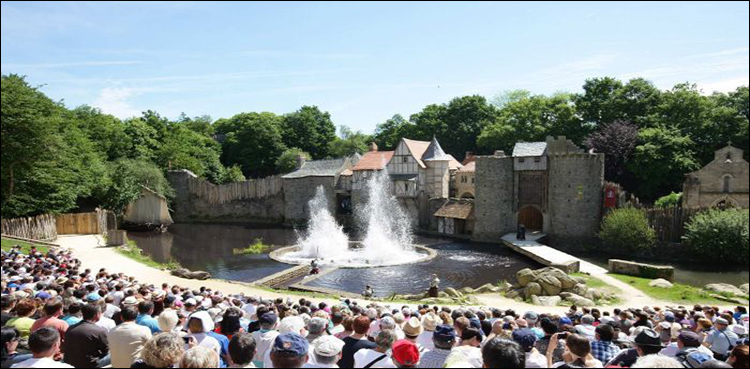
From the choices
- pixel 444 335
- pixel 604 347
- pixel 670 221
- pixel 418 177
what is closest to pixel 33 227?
pixel 444 335

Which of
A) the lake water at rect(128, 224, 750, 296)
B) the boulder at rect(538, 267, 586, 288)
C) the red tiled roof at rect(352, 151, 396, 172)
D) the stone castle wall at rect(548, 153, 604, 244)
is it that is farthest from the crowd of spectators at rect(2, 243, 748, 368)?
the red tiled roof at rect(352, 151, 396, 172)

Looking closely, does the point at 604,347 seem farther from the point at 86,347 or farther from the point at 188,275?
the point at 188,275

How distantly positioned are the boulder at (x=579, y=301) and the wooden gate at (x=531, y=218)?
18104 millimetres

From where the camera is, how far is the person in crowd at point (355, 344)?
179 inches

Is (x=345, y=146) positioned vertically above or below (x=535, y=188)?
above

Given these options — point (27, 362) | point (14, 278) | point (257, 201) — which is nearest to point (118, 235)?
point (14, 278)

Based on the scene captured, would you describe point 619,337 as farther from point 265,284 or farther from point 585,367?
point 265,284

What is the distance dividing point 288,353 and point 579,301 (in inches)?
530

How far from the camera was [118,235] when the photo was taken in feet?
81.1

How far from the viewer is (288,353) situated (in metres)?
3.72

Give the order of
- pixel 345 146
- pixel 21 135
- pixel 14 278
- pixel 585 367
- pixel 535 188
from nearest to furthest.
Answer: pixel 585 367, pixel 14 278, pixel 21 135, pixel 535 188, pixel 345 146

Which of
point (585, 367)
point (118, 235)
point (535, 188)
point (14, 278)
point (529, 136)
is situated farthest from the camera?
point (529, 136)

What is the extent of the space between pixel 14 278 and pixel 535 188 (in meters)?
29.8

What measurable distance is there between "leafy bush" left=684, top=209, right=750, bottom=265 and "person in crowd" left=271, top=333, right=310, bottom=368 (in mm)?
21458
